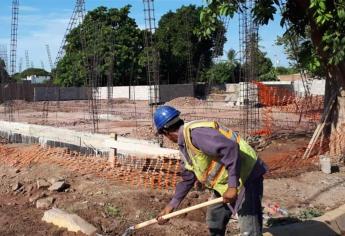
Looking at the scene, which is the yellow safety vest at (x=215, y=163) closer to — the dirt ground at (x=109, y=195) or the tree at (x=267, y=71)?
the dirt ground at (x=109, y=195)

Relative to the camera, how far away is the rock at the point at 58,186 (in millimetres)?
7036

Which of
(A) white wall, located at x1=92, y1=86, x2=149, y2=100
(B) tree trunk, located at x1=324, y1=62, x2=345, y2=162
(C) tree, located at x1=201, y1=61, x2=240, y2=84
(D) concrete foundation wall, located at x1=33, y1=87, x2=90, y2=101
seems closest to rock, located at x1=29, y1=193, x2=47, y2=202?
(B) tree trunk, located at x1=324, y1=62, x2=345, y2=162

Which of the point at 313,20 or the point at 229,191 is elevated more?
the point at 313,20

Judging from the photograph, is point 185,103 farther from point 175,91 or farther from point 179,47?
point 179,47

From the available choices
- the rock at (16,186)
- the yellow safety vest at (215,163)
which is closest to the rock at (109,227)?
the yellow safety vest at (215,163)

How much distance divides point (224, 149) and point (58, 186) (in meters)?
3.92

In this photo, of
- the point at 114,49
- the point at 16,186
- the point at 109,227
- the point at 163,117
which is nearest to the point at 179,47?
the point at 114,49

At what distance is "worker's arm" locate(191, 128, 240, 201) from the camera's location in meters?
3.69

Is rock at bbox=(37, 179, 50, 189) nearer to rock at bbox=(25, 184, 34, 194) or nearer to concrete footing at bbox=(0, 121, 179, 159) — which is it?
rock at bbox=(25, 184, 34, 194)

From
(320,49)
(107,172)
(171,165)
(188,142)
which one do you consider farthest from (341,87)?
(188,142)

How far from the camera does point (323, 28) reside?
9.57 metres

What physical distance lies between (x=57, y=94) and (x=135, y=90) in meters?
6.80

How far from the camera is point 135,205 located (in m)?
6.27

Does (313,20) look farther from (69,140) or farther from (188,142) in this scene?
(188,142)
